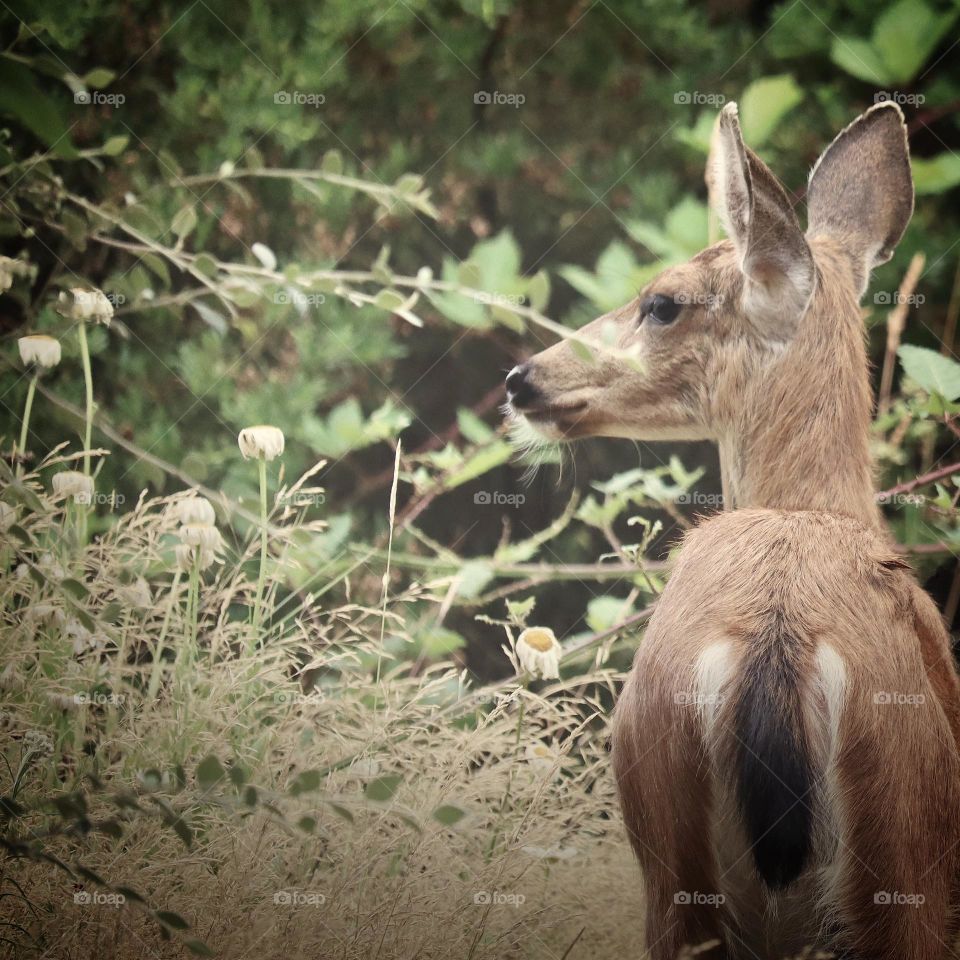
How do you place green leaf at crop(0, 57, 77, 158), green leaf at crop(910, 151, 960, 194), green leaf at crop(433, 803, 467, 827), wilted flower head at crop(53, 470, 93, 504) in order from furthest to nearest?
green leaf at crop(910, 151, 960, 194)
wilted flower head at crop(53, 470, 93, 504)
green leaf at crop(433, 803, 467, 827)
green leaf at crop(0, 57, 77, 158)

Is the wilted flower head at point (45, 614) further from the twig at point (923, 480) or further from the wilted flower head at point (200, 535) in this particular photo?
the twig at point (923, 480)

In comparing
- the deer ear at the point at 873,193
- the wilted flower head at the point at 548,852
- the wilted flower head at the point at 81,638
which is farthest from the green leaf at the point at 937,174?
the wilted flower head at the point at 81,638

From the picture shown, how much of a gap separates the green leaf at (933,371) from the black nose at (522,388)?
0.76 meters

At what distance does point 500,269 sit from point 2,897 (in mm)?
1610

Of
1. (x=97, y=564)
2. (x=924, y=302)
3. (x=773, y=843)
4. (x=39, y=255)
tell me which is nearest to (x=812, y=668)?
(x=773, y=843)

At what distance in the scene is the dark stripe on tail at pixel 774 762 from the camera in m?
1.51

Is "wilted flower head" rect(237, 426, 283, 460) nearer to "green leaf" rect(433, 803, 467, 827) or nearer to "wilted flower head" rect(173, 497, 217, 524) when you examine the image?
"wilted flower head" rect(173, 497, 217, 524)

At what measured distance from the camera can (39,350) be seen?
2.05m

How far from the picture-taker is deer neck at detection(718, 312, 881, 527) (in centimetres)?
186

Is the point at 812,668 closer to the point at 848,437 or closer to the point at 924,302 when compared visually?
the point at 848,437

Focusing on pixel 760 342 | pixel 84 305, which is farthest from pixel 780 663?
pixel 84 305

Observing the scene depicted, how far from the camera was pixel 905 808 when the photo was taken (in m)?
1.60

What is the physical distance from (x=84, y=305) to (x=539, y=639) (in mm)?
1017

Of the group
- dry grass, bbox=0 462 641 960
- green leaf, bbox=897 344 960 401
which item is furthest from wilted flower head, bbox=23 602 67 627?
green leaf, bbox=897 344 960 401
